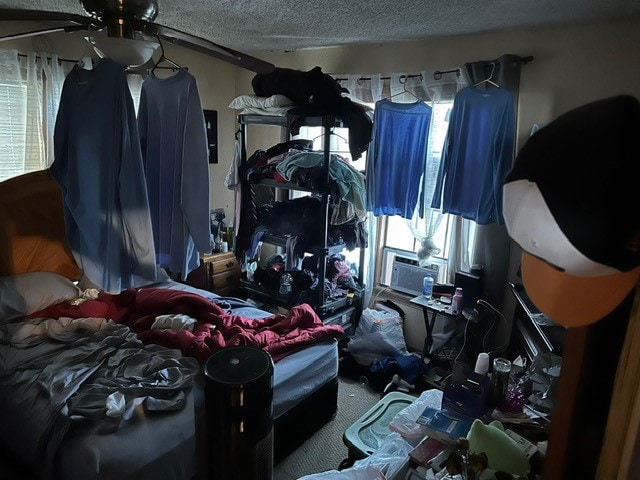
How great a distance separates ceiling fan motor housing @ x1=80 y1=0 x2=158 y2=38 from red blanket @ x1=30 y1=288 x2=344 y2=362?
134 centimetres

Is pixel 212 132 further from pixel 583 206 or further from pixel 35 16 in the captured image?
pixel 583 206

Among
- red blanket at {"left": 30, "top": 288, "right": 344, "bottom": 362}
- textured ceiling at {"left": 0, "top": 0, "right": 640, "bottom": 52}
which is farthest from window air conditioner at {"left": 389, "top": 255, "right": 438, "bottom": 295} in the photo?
textured ceiling at {"left": 0, "top": 0, "right": 640, "bottom": 52}

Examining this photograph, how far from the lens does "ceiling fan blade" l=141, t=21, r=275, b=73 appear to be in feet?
3.66

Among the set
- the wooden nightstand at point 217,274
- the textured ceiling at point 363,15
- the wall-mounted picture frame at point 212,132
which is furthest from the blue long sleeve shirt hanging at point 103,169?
the wall-mounted picture frame at point 212,132

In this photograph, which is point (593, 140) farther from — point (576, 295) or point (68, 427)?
point (68, 427)

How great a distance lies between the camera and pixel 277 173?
2861mm

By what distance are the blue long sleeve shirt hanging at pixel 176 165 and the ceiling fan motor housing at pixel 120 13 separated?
39 cm

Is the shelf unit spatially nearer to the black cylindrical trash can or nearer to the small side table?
the small side table

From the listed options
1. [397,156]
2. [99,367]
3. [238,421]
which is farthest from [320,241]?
[238,421]

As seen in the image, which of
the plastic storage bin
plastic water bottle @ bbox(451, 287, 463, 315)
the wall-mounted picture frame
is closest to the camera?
the plastic storage bin

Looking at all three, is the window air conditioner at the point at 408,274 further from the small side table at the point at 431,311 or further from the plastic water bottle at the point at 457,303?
the plastic water bottle at the point at 457,303

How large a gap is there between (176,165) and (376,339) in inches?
78.3

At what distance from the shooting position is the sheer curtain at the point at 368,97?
114 inches

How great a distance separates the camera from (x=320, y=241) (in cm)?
277
